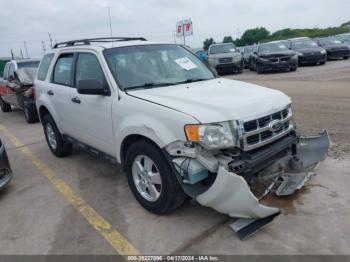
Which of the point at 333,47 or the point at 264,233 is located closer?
the point at 264,233

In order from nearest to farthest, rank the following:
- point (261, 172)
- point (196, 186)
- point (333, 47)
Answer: point (196, 186)
point (261, 172)
point (333, 47)

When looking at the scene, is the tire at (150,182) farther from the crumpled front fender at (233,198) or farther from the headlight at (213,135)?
the headlight at (213,135)

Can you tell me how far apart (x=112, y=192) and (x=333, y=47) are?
20742 mm

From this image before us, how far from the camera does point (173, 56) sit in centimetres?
463

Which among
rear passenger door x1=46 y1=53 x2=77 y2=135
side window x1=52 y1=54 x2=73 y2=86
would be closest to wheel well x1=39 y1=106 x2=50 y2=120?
rear passenger door x1=46 y1=53 x2=77 y2=135

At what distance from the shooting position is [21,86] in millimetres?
9992

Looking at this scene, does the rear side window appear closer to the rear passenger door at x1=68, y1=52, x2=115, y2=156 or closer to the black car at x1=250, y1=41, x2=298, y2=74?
the rear passenger door at x1=68, y1=52, x2=115, y2=156

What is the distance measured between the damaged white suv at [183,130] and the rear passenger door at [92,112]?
14 millimetres

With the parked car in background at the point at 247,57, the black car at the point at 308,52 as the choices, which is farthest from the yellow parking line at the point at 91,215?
the parked car in background at the point at 247,57

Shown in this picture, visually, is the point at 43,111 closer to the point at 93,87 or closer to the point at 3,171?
the point at 3,171

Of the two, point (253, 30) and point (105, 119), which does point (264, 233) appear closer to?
point (105, 119)

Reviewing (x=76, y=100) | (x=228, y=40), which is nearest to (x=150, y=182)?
(x=76, y=100)

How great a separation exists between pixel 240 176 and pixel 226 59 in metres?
16.6

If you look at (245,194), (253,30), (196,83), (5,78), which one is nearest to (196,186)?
(245,194)
